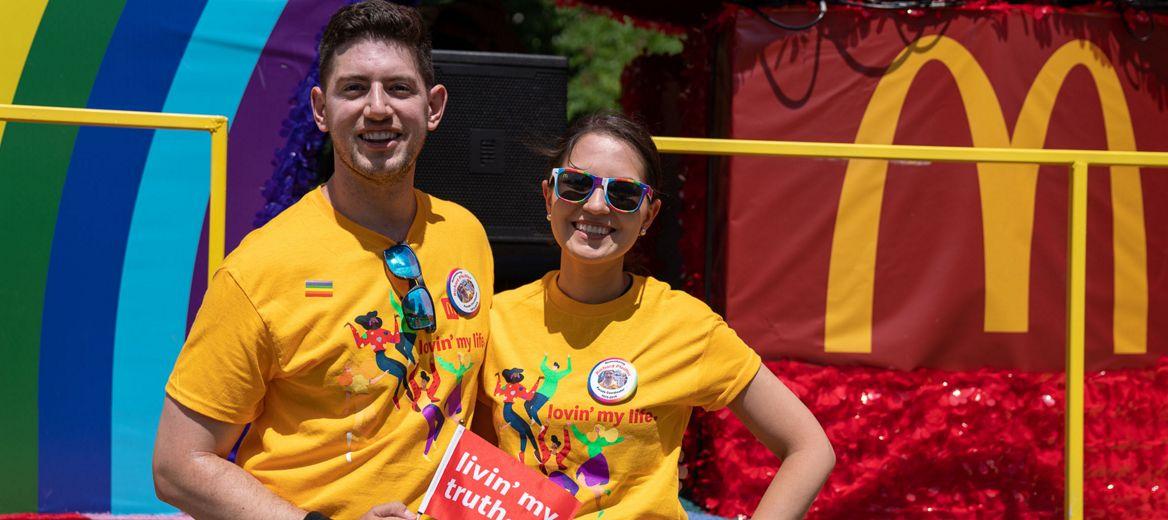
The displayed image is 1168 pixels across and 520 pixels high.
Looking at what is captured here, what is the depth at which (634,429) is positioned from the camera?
2.00 metres

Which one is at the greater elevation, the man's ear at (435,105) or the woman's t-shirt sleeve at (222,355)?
the man's ear at (435,105)

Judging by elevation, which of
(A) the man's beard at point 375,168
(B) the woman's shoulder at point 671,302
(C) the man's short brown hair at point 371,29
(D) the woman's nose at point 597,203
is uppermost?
(C) the man's short brown hair at point 371,29

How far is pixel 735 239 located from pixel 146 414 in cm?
222

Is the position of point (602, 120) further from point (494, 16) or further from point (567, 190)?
point (494, 16)

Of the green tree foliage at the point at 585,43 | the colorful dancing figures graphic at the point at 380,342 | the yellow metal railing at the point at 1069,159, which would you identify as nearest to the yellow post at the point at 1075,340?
the yellow metal railing at the point at 1069,159

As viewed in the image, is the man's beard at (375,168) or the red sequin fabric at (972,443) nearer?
the man's beard at (375,168)

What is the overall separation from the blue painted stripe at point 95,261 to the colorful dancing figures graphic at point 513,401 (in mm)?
2388

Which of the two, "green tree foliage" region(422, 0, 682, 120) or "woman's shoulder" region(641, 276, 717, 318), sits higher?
"green tree foliage" region(422, 0, 682, 120)

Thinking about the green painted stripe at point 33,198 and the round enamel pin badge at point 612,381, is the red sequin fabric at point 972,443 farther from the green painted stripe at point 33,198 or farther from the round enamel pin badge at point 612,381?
the green painted stripe at point 33,198

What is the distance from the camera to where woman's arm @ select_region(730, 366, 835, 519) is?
80.4 inches

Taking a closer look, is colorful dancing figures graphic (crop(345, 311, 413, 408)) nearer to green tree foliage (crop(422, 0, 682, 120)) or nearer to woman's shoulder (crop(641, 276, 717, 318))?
woman's shoulder (crop(641, 276, 717, 318))

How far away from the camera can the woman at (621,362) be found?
1988 millimetres

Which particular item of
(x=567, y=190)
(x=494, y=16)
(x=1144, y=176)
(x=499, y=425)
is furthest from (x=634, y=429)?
(x=494, y=16)

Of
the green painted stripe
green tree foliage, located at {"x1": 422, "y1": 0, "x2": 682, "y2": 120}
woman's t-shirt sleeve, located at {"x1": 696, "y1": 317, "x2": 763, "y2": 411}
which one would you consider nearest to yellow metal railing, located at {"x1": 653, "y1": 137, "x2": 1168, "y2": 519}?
woman's t-shirt sleeve, located at {"x1": 696, "y1": 317, "x2": 763, "y2": 411}
